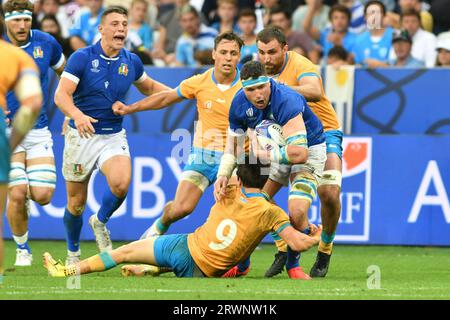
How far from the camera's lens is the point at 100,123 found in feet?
41.0

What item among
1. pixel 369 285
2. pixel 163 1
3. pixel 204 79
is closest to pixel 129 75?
pixel 204 79

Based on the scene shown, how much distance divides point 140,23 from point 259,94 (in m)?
8.29

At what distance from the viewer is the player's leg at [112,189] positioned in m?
12.2

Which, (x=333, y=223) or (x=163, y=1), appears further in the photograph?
(x=163, y=1)

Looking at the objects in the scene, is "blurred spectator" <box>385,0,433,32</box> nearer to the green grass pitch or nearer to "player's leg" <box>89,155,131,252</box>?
the green grass pitch

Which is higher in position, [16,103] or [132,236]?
[16,103]

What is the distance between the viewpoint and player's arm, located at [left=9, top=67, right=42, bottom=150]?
7.70 m

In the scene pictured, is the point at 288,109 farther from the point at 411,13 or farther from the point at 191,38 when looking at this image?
the point at 191,38

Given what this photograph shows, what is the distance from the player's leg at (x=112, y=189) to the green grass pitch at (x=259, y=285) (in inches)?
30.9

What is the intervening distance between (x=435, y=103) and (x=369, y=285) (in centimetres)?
548

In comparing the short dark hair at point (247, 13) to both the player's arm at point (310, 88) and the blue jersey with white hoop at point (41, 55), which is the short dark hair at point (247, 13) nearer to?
the blue jersey with white hoop at point (41, 55)

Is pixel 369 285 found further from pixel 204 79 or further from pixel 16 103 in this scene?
pixel 16 103

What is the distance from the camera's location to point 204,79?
12.8 meters

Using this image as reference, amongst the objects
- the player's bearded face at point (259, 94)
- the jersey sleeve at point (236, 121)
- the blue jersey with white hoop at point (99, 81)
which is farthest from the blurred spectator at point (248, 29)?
the player's bearded face at point (259, 94)
